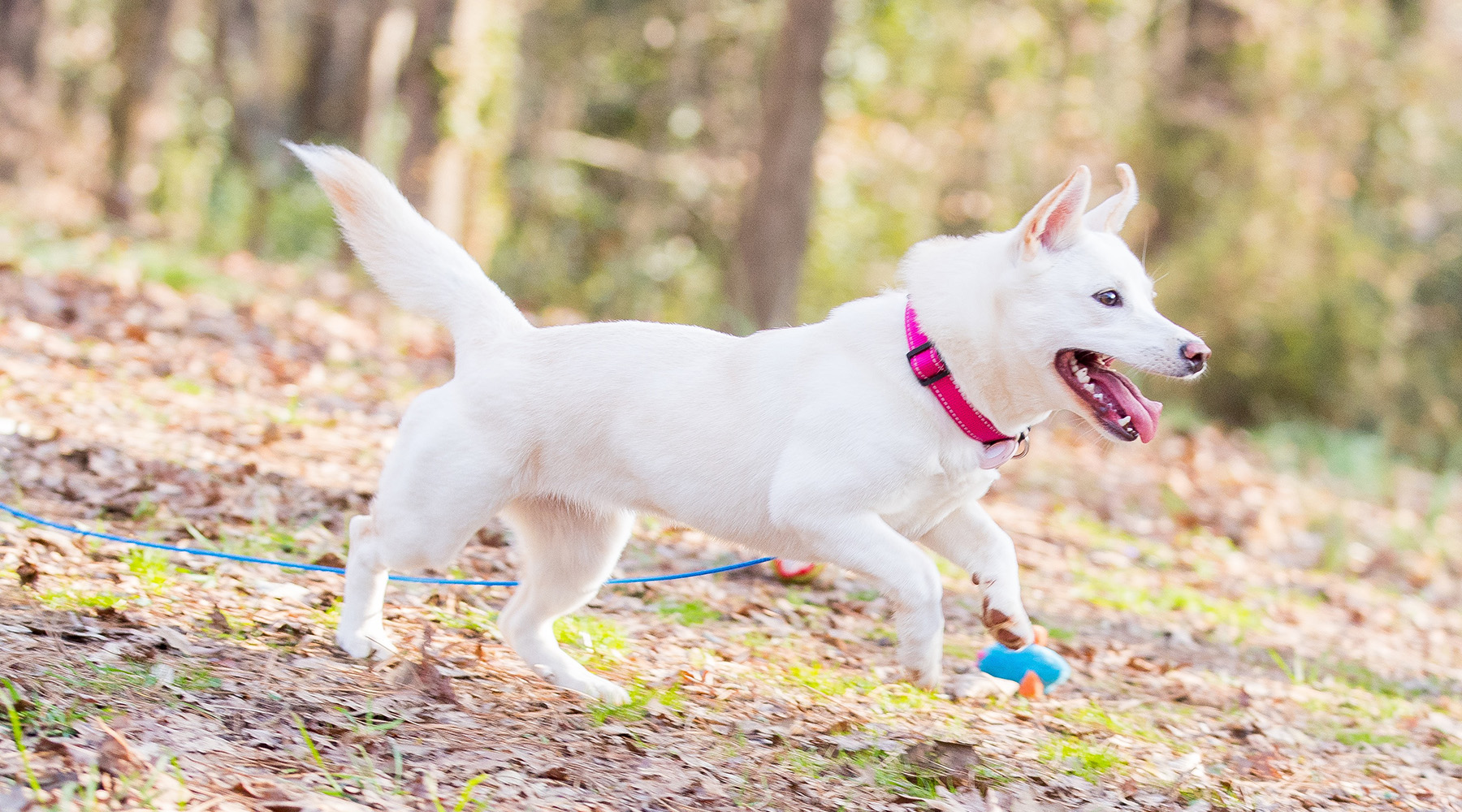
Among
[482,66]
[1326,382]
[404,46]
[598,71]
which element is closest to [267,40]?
[404,46]

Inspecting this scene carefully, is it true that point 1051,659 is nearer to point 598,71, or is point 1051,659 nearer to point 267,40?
point 598,71

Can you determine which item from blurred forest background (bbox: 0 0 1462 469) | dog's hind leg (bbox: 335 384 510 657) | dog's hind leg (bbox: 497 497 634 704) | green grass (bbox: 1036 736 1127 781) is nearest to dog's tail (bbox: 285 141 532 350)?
dog's hind leg (bbox: 335 384 510 657)

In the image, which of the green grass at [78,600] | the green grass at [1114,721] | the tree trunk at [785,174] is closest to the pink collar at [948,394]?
the green grass at [1114,721]

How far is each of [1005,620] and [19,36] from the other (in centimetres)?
1421

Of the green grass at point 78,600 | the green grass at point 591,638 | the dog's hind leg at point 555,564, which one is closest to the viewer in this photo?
the green grass at point 78,600

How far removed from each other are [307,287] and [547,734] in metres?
9.04

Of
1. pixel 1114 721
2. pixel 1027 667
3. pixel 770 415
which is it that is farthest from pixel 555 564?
pixel 1114 721

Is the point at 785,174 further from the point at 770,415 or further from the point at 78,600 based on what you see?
the point at 78,600

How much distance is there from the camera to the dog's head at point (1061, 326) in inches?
138

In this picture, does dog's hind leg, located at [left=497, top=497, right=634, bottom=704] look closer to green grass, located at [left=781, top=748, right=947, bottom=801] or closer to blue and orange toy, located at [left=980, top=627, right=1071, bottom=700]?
green grass, located at [left=781, top=748, right=947, bottom=801]

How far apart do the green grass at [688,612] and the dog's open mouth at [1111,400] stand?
1.84m

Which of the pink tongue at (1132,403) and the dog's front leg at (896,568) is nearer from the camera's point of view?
the dog's front leg at (896,568)

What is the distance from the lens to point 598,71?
59.2 ft

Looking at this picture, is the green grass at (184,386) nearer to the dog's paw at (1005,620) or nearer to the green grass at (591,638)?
the green grass at (591,638)
